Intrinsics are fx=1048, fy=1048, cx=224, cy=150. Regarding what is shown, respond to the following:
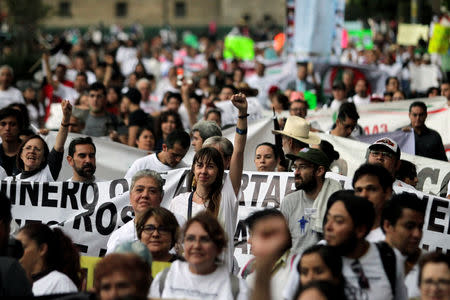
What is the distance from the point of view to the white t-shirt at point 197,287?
5.96 m

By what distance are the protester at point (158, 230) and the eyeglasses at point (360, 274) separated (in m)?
1.54

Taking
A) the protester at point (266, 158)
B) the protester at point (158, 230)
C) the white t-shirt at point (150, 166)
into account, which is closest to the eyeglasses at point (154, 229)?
the protester at point (158, 230)

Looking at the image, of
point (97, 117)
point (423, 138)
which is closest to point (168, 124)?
point (97, 117)

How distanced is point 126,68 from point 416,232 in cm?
2168

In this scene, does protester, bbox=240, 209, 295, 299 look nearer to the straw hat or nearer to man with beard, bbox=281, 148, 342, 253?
man with beard, bbox=281, 148, 342, 253

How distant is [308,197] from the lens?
25.4 feet

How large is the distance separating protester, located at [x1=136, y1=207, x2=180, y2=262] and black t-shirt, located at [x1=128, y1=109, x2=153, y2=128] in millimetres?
5528

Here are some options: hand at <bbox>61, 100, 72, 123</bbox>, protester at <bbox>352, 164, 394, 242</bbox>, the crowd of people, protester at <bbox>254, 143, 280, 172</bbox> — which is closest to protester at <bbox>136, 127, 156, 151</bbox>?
the crowd of people

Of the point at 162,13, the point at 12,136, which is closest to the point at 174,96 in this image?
the point at 12,136

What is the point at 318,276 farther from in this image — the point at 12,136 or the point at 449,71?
the point at 449,71

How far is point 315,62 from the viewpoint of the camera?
18219 millimetres

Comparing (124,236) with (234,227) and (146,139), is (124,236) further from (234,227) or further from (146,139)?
(146,139)

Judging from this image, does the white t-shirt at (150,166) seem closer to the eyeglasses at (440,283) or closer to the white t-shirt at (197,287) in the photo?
the white t-shirt at (197,287)

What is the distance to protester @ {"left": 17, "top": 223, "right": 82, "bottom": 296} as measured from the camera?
617 centimetres
